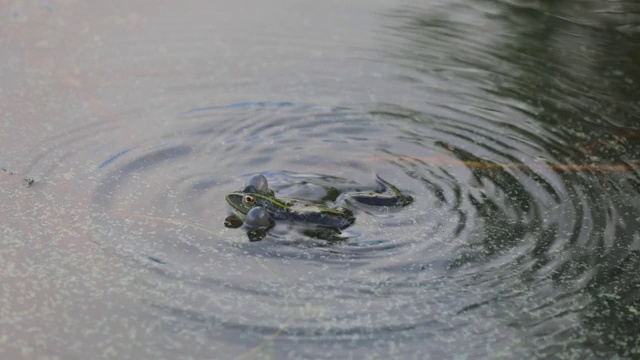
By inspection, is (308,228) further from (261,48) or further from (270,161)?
(261,48)

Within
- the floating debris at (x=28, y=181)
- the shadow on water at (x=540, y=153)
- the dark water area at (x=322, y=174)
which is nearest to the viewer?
the dark water area at (x=322, y=174)

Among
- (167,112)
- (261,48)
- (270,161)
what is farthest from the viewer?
(261,48)

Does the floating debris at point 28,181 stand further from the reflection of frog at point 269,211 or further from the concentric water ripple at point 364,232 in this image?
the reflection of frog at point 269,211

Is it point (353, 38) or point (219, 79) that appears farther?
point (353, 38)

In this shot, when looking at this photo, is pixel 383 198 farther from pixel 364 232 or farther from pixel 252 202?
pixel 252 202

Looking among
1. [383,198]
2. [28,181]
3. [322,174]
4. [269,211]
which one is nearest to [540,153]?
[383,198]

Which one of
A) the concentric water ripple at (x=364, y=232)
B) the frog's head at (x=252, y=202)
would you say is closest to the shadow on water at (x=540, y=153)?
the concentric water ripple at (x=364, y=232)

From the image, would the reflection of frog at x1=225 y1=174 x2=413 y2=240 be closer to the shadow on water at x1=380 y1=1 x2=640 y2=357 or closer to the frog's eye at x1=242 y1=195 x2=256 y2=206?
the frog's eye at x1=242 y1=195 x2=256 y2=206

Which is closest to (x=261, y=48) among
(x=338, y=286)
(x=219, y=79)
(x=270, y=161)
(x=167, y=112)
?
(x=219, y=79)
